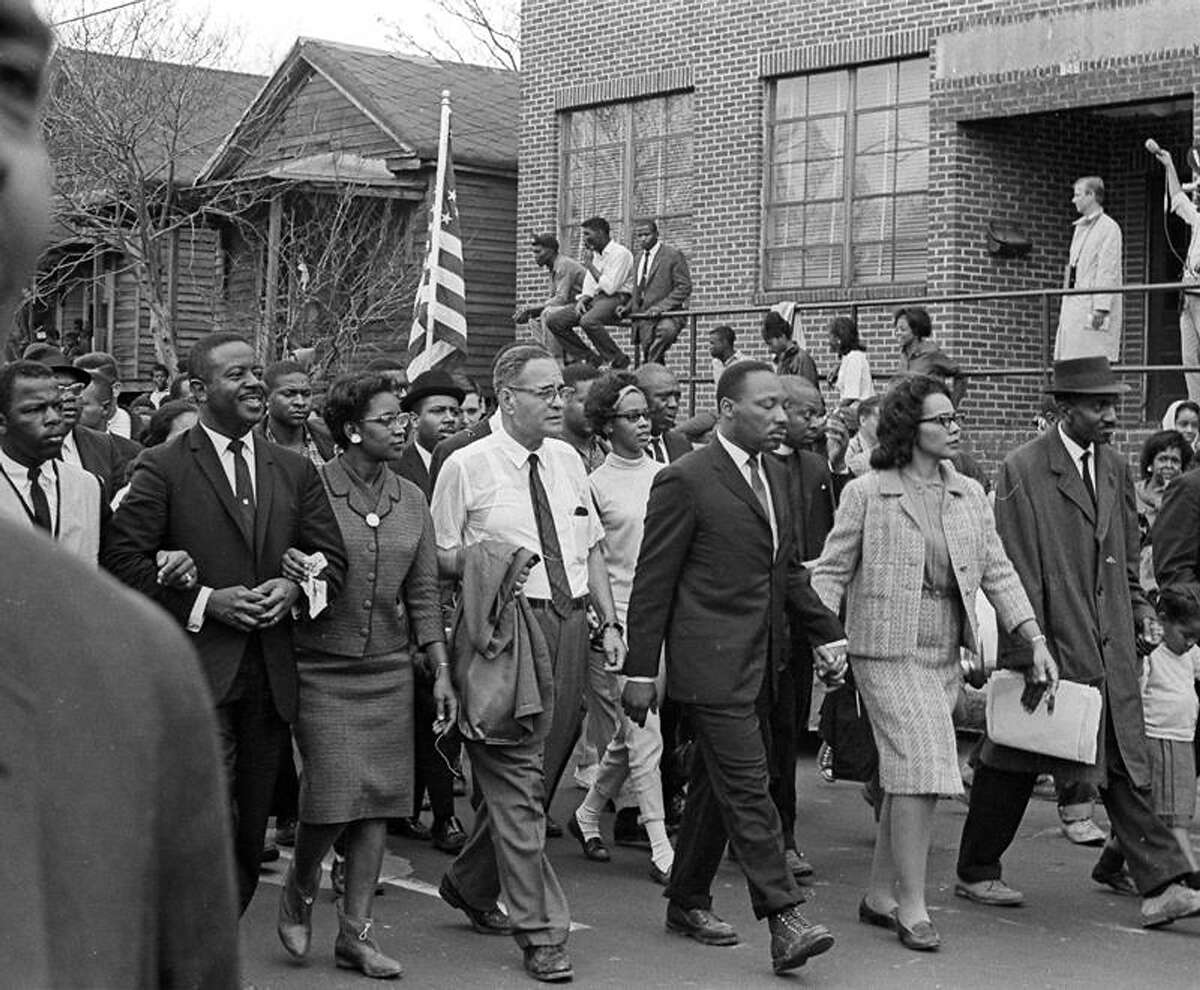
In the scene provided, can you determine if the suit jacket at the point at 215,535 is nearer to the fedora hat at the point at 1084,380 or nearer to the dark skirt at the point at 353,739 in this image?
the dark skirt at the point at 353,739

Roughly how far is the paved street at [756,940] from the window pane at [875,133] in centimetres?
1194

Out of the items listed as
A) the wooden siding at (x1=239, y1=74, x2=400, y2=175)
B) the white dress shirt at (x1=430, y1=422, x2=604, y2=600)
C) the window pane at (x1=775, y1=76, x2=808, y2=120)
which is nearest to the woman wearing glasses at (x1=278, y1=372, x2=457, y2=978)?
the white dress shirt at (x1=430, y1=422, x2=604, y2=600)

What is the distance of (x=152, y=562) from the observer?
22.0 feet

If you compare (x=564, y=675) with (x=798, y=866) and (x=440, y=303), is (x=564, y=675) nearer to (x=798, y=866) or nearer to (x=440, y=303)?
(x=798, y=866)

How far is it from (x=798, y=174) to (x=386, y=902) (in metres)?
14.0

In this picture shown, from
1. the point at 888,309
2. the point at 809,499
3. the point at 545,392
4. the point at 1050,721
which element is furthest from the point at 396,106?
the point at 1050,721

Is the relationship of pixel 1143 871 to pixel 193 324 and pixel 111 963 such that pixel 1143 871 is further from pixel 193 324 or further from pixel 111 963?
pixel 193 324

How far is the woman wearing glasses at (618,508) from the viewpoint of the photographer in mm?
9125

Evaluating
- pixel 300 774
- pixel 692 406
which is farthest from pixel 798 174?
pixel 300 774

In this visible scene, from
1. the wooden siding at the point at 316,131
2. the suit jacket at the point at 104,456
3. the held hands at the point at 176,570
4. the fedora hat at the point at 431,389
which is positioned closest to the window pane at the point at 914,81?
the fedora hat at the point at 431,389

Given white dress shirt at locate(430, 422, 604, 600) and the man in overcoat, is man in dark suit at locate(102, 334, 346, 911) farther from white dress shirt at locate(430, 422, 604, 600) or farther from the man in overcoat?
the man in overcoat

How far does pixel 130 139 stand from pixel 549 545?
21.1 m

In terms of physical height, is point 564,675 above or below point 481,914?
above

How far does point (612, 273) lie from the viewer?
2031 cm
